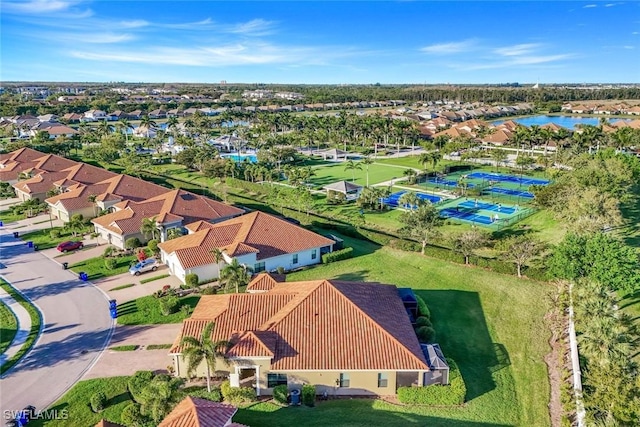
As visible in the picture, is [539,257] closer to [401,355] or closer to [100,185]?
[401,355]

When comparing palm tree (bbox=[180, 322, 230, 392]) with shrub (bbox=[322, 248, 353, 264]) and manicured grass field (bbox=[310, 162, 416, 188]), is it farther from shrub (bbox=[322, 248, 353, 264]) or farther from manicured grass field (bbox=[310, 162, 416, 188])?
manicured grass field (bbox=[310, 162, 416, 188])

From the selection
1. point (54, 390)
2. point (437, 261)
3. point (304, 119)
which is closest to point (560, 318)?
point (437, 261)

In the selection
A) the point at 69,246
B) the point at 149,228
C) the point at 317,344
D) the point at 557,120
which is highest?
the point at 557,120

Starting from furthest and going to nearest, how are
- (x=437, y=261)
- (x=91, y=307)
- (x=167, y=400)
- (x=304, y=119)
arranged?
(x=304, y=119), (x=437, y=261), (x=91, y=307), (x=167, y=400)

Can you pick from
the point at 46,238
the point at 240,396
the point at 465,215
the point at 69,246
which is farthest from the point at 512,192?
the point at 46,238

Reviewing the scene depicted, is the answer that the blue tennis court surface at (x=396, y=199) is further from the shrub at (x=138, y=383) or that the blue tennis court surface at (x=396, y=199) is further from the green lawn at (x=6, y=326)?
the green lawn at (x=6, y=326)

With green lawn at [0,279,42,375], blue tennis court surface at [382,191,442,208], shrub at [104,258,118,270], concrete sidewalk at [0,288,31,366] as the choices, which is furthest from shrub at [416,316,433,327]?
blue tennis court surface at [382,191,442,208]

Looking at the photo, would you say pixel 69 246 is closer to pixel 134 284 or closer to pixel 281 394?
pixel 134 284
